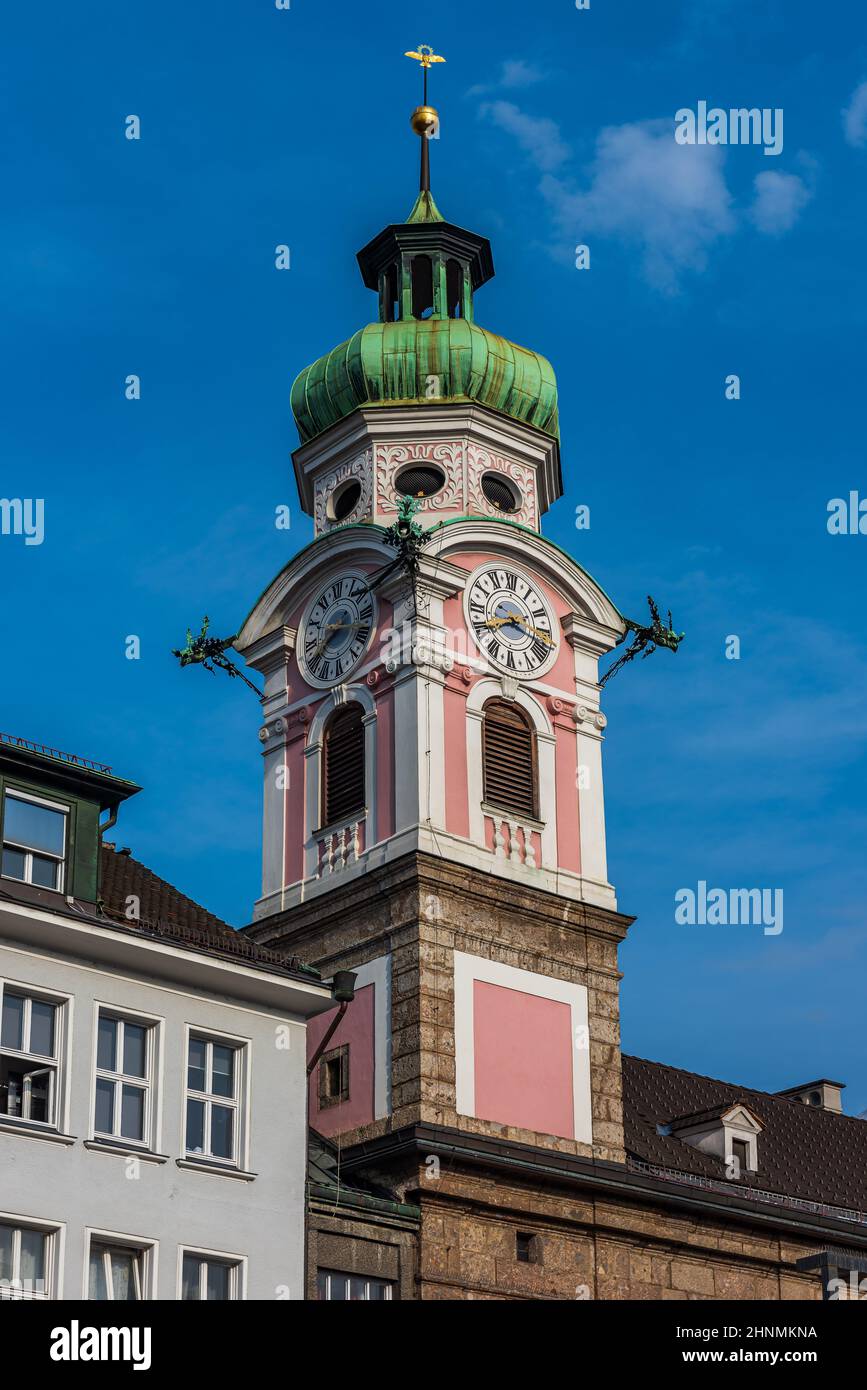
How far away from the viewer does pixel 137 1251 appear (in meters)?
31.1

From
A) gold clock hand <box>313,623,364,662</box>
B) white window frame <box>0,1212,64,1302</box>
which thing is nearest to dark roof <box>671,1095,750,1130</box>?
gold clock hand <box>313,623,364,662</box>

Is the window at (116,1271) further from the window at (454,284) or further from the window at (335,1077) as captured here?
the window at (454,284)

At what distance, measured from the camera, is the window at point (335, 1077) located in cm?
4466

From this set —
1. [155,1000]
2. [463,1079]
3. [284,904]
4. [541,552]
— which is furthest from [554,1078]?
[155,1000]

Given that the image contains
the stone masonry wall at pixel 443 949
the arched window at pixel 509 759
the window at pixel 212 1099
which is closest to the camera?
the window at pixel 212 1099

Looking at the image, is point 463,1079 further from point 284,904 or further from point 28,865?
point 28,865

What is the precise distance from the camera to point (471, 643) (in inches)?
1914

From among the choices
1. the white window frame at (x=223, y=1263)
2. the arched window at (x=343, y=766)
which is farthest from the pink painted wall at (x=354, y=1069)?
the white window frame at (x=223, y=1263)

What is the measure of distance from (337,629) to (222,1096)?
1815 cm

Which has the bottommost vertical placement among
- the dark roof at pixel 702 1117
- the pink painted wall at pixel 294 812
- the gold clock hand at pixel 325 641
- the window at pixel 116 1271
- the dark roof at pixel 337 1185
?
the window at pixel 116 1271

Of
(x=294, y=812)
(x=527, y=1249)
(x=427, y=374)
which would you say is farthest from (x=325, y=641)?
(x=527, y=1249)

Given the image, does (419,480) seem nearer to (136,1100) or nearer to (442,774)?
(442,774)

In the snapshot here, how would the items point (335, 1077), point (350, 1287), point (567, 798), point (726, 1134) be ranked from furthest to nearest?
point (726, 1134)
point (567, 798)
point (335, 1077)
point (350, 1287)

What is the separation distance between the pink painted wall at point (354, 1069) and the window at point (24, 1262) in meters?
14.2
